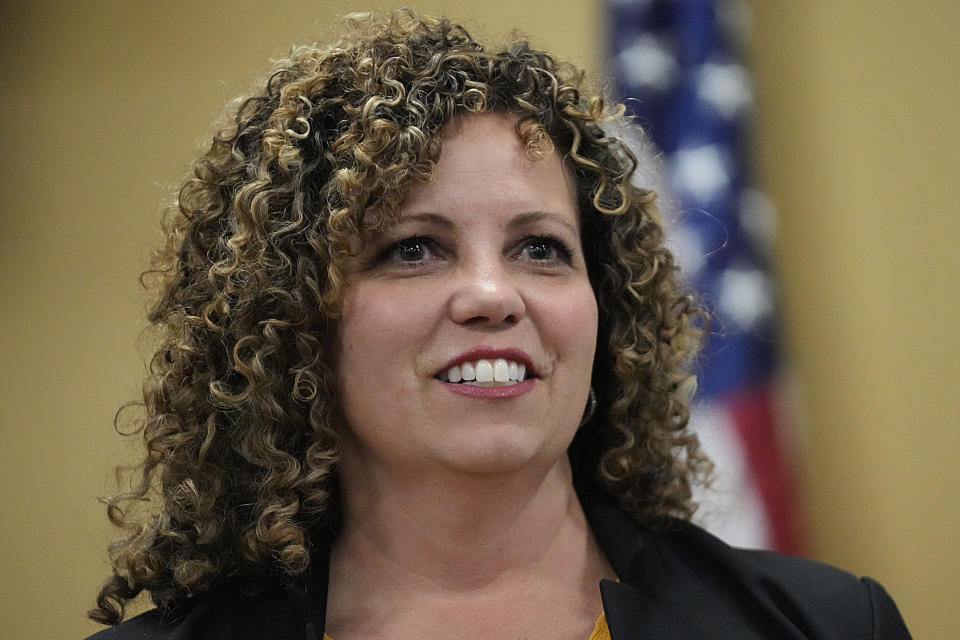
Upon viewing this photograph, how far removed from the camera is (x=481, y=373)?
143 cm

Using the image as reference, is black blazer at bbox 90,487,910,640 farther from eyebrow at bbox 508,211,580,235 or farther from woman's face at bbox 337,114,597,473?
eyebrow at bbox 508,211,580,235

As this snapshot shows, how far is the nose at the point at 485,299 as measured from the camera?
1419 mm

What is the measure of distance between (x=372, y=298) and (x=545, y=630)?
21.8 inches

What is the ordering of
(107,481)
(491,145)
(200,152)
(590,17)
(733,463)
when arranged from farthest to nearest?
(590,17)
(733,463)
(107,481)
(200,152)
(491,145)

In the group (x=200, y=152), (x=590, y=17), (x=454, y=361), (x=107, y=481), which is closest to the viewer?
(x=454, y=361)

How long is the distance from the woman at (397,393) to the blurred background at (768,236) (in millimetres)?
1058

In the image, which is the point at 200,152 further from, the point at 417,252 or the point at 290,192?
the point at 417,252

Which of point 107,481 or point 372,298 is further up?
point 372,298

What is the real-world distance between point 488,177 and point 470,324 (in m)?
0.23

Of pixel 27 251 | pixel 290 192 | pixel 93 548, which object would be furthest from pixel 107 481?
pixel 290 192

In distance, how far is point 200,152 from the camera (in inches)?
71.2

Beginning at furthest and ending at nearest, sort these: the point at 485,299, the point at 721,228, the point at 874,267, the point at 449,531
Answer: the point at 874,267 → the point at 721,228 → the point at 449,531 → the point at 485,299

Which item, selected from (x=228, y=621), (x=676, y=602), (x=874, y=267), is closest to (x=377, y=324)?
(x=228, y=621)

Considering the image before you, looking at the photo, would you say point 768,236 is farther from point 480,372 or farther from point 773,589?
point 480,372
